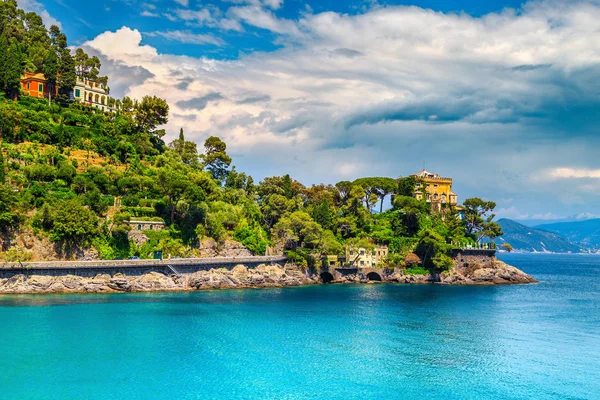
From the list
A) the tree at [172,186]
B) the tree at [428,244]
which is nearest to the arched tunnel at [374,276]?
the tree at [428,244]

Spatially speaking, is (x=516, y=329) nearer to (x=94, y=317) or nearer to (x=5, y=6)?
(x=94, y=317)

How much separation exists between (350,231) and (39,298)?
57.0m

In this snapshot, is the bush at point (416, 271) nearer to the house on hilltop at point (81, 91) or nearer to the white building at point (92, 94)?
the house on hilltop at point (81, 91)

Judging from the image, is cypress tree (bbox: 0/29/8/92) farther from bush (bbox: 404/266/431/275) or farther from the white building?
bush (bbox: 404/266/431/275)

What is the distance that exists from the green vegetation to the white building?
3.16 meters

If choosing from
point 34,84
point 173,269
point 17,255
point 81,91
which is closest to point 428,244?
point 173,269

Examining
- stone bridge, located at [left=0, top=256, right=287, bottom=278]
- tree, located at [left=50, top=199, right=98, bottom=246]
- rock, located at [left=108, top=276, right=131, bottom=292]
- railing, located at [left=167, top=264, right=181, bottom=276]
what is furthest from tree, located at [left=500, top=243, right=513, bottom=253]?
tree, located at [left=50, top=199, right=98, bottom=246]

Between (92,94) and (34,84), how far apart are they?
12.3 metres

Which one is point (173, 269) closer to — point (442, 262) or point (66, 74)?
point (442, 262)

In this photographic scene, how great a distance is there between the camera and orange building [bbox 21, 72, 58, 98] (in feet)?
332

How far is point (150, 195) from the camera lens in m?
85.4

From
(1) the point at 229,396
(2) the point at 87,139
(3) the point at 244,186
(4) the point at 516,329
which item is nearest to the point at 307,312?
(4) the point at 516,329

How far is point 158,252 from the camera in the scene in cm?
7612

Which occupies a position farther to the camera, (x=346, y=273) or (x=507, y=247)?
(x=507, y=247)
